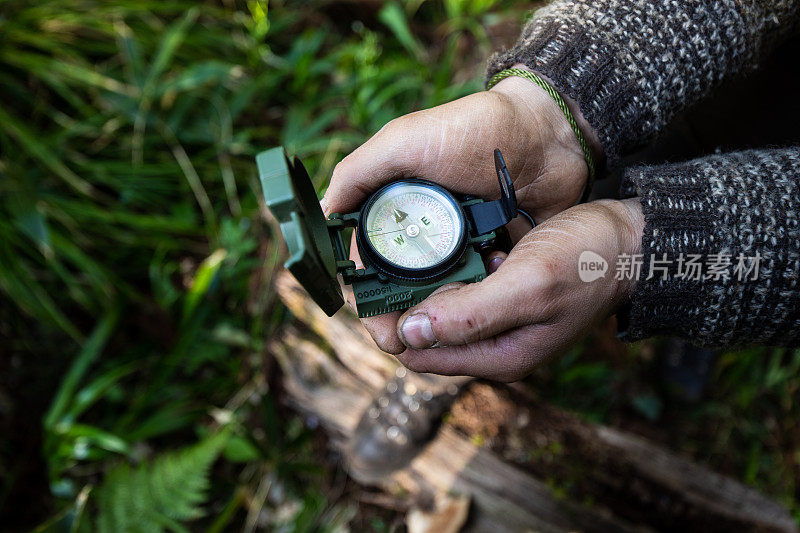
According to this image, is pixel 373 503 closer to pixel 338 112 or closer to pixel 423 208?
pixel 423 208

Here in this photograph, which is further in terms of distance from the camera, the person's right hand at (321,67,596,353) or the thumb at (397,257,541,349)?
the person's right hand at (321,67,596,353)

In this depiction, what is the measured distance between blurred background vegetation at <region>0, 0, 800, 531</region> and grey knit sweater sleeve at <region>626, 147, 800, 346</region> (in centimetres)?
138

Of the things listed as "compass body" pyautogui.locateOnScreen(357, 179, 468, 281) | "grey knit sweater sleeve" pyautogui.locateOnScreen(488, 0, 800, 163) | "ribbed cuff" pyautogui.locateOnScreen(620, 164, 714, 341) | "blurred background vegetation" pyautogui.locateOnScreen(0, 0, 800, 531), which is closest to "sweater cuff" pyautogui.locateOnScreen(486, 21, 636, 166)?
"grey knit sweater sleeve" pyautogui.locateOnScreen(488, 0, 800, 163)

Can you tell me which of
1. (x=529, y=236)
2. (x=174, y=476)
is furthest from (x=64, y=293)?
(x=529, y=236)

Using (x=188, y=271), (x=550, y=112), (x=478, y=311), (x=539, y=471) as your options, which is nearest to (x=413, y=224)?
(x=478, y=311)

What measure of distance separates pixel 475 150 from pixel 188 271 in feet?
6.11

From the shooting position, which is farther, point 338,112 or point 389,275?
point 338,112

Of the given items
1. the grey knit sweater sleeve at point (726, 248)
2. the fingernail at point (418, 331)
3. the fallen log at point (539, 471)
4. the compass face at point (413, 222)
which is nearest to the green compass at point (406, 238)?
the compass face at point (413, 222)

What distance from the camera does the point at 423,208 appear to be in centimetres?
157

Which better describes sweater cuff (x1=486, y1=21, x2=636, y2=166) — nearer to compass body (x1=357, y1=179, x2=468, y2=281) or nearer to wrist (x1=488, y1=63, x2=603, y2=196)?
wrist (x1=488, y1=63, x2=603, y2=196)

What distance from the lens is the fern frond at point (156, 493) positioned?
1.93 m

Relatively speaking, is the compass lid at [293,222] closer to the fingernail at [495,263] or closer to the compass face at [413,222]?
the compass face at [413,222]

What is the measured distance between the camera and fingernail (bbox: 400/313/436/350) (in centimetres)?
135

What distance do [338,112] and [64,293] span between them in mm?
1675
